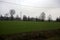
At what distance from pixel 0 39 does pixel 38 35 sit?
13.6 feet

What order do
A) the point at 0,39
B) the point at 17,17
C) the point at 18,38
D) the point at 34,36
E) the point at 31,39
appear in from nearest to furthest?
the point at 0,39
the point at 18,38
the point at 31,39
the point at 34,36
the point at 17,17

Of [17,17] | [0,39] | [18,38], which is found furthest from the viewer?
[17,17]

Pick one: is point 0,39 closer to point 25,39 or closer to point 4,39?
point 4,39

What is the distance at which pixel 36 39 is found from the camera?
408 inches

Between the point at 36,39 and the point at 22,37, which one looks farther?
the point at 36,39

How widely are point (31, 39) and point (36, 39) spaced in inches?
17.5

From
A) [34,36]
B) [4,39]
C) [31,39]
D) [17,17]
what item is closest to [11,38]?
[4,39]

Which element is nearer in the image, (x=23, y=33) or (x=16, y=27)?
(x=23, y=33)

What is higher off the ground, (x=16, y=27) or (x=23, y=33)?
(x=16, y=27)

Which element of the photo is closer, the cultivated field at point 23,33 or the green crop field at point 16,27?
the cultivated field at point 23,33

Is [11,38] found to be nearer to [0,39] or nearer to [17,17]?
[0,39]

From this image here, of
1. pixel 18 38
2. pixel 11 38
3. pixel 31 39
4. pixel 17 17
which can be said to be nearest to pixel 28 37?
pixel 31 39

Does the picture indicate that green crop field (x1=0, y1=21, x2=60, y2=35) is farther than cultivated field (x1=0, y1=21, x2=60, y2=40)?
Yes

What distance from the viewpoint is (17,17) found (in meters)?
35.6
